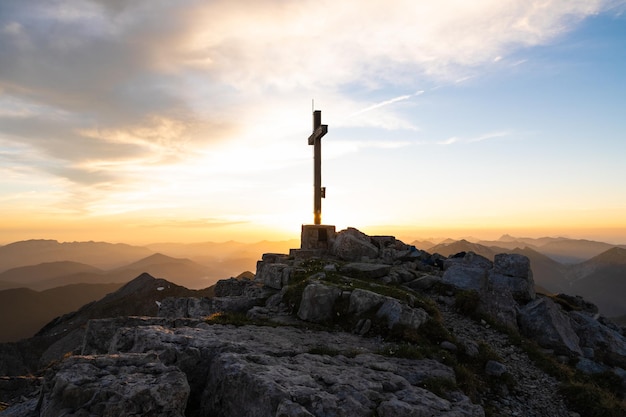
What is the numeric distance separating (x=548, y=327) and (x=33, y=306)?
617ft

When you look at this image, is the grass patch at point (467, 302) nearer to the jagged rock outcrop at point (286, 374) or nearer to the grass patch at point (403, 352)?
the grass patch at point (403, 352)

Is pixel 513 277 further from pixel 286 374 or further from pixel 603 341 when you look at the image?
pixel 286 374

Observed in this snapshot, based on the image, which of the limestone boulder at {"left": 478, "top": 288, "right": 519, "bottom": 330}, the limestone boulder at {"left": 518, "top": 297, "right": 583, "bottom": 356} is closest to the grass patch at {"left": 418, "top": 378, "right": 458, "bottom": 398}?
the limestone boulder at {"left": 478, "top": 288, "right": 519, "bottom": 330}

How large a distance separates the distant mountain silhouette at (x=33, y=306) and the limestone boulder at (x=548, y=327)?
144 metres

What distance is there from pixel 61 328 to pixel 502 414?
6515cm

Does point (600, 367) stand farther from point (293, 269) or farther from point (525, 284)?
point (293, 269)

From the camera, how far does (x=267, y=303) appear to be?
1978cm

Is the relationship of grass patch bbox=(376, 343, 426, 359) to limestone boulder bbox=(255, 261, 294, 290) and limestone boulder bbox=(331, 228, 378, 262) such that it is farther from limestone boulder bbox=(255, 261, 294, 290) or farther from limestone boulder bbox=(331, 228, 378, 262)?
limestone boulder bbox=(331, 228, 378, 262)

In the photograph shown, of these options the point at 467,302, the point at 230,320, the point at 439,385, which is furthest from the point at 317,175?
the point at 439,385

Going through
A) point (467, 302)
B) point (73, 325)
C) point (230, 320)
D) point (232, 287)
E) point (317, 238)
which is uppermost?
point (317, 238)

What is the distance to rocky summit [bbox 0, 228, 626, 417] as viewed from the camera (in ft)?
27.5

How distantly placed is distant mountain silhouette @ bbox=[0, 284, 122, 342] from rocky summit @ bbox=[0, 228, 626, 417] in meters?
135

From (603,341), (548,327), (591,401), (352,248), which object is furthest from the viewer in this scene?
(352,248)

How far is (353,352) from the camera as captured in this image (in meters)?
12.6
